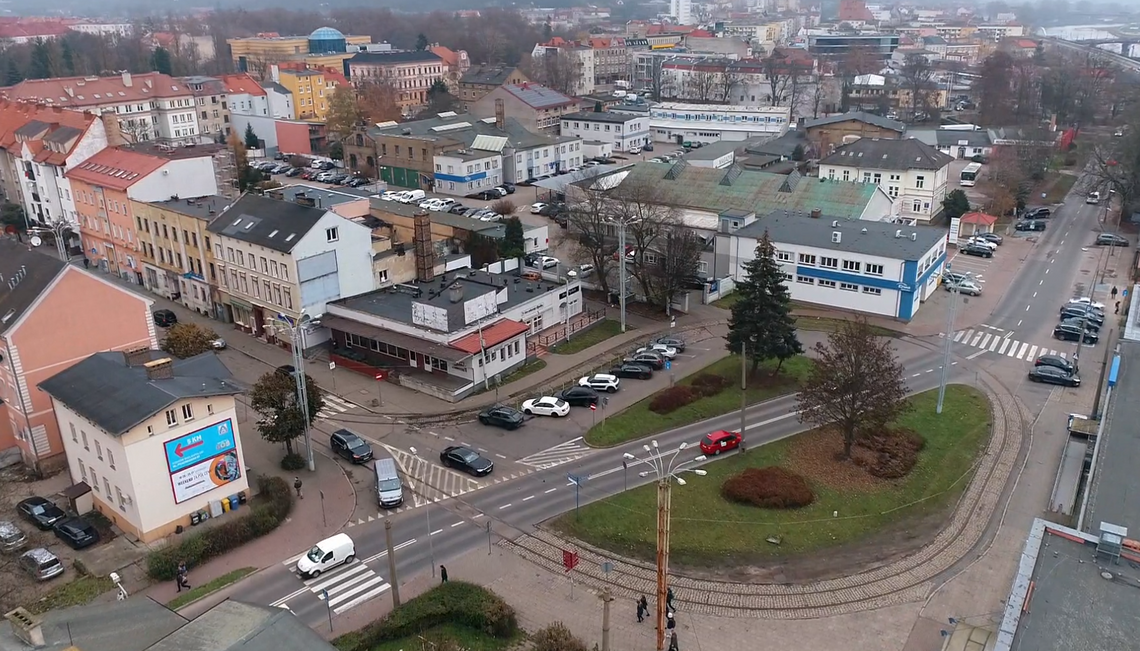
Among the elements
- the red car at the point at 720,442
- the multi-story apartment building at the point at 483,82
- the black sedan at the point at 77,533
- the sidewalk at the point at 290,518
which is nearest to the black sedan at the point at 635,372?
the red car at the point at 720,442

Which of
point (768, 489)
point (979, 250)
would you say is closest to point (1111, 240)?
point (979, 250)

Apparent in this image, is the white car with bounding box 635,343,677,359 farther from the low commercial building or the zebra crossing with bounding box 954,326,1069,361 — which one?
the zebra crossing with bounding box 954,326,1069,361

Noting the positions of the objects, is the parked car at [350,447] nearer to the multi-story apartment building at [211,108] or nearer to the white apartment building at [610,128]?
the white apartment building at [610,128]

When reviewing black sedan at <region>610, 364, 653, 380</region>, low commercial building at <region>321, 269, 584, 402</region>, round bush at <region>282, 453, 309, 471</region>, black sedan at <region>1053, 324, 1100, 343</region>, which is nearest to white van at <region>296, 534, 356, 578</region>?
round bush at <region>282, 453, 309, 471</region>

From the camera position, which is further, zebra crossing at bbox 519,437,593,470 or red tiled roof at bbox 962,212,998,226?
red tiled roof at bbox 962,212,998,226

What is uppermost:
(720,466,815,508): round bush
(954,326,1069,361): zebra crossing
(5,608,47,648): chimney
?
(5,608,47,648): chimney

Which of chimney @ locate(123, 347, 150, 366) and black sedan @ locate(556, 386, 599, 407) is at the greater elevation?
chimney @ locate(123, 347, 150, 366)

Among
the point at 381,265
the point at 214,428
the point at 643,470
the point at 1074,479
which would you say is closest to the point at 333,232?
the point at 381,265

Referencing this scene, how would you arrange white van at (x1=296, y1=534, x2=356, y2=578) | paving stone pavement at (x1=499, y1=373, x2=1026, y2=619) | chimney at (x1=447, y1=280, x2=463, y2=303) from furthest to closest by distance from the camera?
chimney at (x1=447, y1=280, x2=463, y2=303)
white van at (x1=296, y1=534, x2=356, y2=578)
paving stone pavement at (x1=499, y1=373, x2=1026, y2=619)
